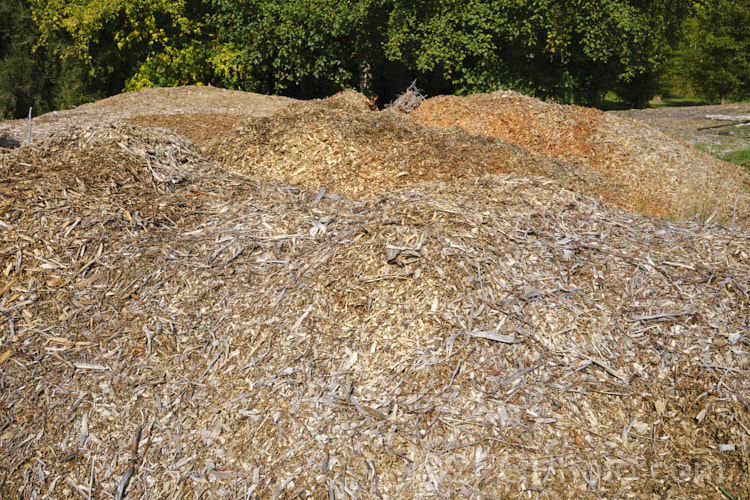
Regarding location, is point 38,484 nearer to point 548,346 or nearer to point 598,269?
point 548,346

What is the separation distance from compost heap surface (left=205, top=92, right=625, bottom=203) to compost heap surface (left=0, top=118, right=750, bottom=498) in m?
1.60

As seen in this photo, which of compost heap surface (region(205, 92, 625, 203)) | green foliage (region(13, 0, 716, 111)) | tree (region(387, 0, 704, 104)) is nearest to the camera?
compost heap surface (region(205, 92, 625, 203))

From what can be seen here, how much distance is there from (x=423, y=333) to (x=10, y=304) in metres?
2.74

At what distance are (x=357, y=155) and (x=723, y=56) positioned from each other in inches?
971

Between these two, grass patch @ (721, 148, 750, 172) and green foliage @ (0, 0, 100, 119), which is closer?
grass patch @ (721, 148, 750, 172)

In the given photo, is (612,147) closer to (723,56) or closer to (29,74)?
(723,56)

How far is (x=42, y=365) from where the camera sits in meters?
3.36

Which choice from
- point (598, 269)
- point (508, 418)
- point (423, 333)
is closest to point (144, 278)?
point (423, 333)

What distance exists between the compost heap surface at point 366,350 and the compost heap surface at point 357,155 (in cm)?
160

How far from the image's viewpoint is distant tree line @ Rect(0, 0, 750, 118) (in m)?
12.8

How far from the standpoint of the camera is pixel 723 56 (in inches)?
943

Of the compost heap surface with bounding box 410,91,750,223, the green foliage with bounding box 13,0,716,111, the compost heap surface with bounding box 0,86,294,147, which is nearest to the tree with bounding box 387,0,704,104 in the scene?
the green foliage with bounding box 13,0,716,111

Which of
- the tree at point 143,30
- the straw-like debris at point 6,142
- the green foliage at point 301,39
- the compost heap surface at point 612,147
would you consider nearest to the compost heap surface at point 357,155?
the compost heap surface at point 612,147

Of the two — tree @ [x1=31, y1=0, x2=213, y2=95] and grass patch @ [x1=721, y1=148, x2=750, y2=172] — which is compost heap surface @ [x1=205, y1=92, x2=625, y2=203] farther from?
tree @ [x1=31, y1=0, x2=213, y2=95]
